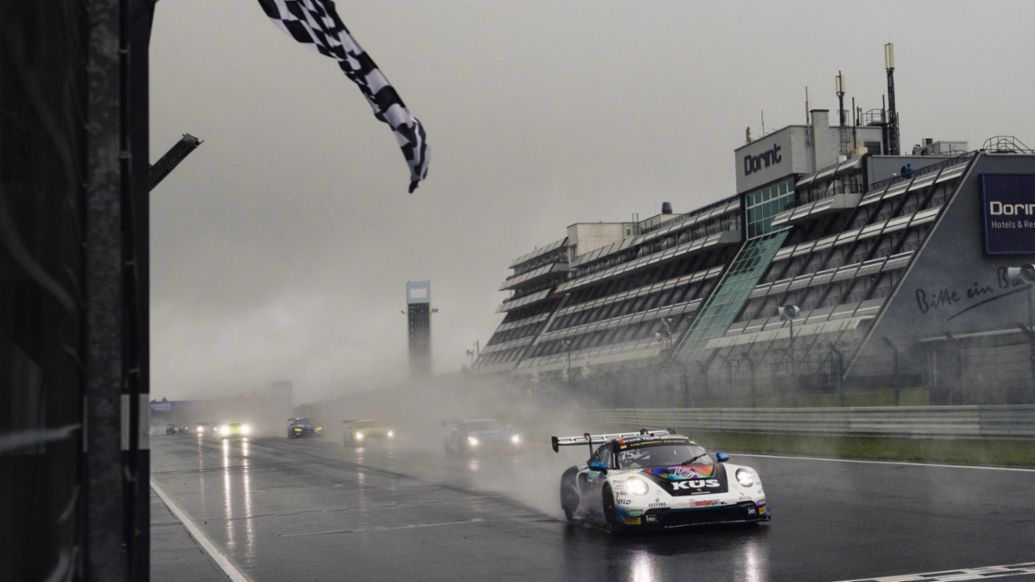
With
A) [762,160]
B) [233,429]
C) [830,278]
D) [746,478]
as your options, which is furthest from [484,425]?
[762,160]

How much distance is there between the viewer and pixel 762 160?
7988cm

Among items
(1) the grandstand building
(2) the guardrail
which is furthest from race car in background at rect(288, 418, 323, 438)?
(2) the guardrail

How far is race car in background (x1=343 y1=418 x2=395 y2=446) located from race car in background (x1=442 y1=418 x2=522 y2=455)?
56.7ft

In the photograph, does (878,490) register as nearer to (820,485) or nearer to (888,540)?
(820,485)

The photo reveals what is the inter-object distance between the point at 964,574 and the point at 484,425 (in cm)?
2758

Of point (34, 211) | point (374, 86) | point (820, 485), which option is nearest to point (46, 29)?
point (34, 211)

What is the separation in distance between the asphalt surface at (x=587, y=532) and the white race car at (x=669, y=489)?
0.24 meters

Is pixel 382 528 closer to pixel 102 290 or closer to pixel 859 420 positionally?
pixel 102 290

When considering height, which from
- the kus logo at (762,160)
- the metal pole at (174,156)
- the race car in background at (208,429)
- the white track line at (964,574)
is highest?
the kus logo at (762,160)

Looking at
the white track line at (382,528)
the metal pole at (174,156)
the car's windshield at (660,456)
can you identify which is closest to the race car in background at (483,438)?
the white track line at (382,528)

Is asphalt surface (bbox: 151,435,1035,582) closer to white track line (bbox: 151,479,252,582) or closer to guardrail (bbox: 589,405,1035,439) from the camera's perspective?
white track line (bbox: 151,479,252,582)

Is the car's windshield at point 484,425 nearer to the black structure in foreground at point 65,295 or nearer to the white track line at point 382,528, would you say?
the white track line at point 382,528

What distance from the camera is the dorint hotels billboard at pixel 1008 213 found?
6053 centimetres

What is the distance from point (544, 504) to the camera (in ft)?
64.1
